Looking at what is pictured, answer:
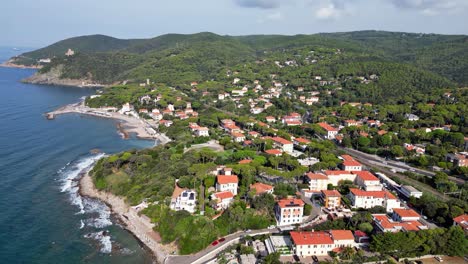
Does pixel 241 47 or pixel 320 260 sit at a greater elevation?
pixel 241 47

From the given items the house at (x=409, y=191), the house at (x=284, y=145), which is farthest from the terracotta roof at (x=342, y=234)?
the house at (x=284, y=145)

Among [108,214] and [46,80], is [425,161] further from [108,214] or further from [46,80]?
[46,80]

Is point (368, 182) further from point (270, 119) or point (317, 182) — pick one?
point (270, 119)

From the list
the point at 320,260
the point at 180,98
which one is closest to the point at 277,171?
the point at 320,260

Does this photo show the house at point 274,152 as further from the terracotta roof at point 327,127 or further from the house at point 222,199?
the terracotta roof at point 327,127

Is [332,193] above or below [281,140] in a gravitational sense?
below

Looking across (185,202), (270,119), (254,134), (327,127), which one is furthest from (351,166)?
(270,119)

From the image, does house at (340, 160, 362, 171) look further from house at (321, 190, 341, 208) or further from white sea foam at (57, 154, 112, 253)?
white sea foam at (57, 154, 112, 253)
